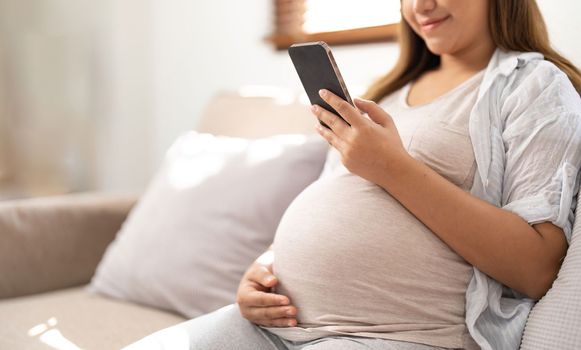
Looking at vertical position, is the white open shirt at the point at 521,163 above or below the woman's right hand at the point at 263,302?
above

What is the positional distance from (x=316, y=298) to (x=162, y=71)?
171 centimetres

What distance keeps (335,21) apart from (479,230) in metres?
1.10

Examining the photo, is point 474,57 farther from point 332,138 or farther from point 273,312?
point 273,312

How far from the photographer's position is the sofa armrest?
60.2 inches

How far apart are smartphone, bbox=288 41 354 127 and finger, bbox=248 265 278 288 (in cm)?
27

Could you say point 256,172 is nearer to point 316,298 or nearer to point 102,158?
point 316,298

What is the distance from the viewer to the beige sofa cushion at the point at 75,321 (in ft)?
3.91

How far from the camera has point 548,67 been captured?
1.01 m

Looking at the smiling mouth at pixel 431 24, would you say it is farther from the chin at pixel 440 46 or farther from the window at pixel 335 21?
the window at pixel 335 21

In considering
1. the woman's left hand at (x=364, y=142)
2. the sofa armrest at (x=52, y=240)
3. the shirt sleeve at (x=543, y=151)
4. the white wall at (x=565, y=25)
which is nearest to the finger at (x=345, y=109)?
the woman's left hand at (x=364, y=142)

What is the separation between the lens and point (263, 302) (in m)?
1.01

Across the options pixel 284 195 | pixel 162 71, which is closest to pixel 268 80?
pixel 162 71

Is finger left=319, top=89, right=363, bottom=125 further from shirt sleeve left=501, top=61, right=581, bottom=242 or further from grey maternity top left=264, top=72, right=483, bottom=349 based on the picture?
shirt sleeve left=501, top=61, right=581, bottom=242

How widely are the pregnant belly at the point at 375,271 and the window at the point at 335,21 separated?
0.82 meters
